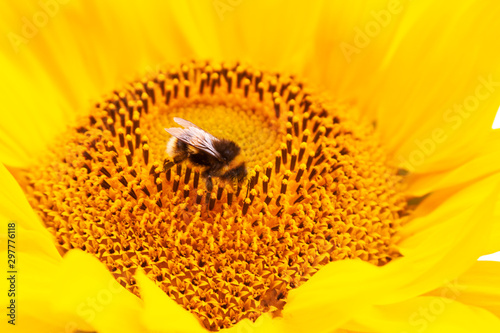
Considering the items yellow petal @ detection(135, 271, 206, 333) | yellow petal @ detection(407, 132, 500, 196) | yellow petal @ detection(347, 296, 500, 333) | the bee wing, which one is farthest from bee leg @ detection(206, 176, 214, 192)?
yellow petal @ detection(407, 132, 500, 196)

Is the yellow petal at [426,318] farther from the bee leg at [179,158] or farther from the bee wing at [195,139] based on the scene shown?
the bee leg at [179,158]

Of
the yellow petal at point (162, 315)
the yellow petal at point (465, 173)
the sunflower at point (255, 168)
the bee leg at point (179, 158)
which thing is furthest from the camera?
the yellow petal at point (465, 173)

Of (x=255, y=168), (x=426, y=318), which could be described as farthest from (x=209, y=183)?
(x=426, y=318)

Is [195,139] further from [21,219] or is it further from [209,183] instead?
[21,219]

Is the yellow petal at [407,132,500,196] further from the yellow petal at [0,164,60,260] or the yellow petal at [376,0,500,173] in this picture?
the yellow petal at [0,164,60,260]

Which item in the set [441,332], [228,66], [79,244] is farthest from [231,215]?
[228,66]

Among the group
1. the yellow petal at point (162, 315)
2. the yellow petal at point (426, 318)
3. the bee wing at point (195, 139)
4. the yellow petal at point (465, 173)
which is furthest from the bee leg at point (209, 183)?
the yellow petal at point (465, 173)

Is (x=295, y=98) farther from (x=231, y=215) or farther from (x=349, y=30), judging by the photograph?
(x=231, y=215)
